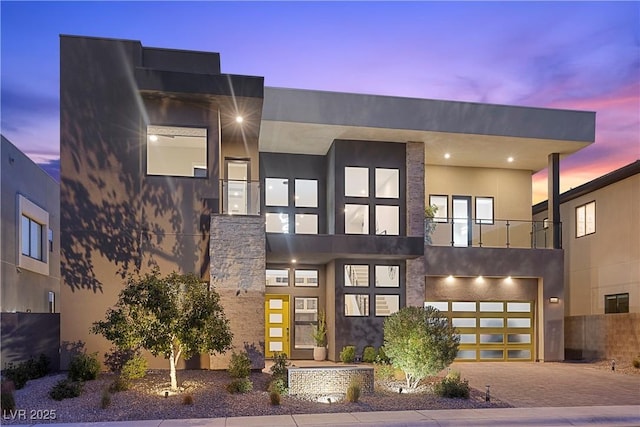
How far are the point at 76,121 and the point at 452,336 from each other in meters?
11.1

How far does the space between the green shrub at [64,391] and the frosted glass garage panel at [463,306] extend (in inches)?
532

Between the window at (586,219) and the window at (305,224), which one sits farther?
the window at (586,219)

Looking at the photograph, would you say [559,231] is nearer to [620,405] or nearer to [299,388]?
[620,405]

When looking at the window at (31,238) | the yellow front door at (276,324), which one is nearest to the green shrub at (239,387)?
the yellow front door at (276,324)

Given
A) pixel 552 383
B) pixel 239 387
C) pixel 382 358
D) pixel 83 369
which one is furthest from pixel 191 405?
pixel 552 383

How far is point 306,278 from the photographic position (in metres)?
20.9

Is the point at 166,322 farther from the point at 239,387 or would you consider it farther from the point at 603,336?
the point at 603,336

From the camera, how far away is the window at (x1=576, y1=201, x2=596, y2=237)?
878 inches

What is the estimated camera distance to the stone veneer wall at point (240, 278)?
46.9 ft

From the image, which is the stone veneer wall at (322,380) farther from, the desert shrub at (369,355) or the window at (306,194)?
the window at (306,194)

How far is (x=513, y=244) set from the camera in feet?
68.5

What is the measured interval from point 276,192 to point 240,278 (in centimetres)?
717

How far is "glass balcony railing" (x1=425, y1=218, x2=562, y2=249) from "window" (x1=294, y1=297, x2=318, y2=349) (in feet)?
16.1

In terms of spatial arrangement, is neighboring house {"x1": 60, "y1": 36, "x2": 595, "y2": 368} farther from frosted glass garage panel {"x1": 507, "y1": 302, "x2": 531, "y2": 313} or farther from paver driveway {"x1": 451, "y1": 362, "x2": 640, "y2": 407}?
paver driveway {"x1": 451, "y1": 362, "x2": 640, "y2": 407}
